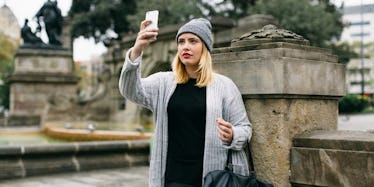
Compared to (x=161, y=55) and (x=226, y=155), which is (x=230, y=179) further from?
(x=161, y=55)

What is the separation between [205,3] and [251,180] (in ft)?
88.9

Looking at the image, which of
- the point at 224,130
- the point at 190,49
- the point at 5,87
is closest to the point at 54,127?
the point at 190,49

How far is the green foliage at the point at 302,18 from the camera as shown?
80.5ft

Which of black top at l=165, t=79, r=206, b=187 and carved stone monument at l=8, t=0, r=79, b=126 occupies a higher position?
carved stone monument at l=8, t=0, r=79, b=126

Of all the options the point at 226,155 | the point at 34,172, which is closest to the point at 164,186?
the point at 226,155

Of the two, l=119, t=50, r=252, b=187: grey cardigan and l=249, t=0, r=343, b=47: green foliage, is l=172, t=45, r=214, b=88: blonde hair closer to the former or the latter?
l=119, t=50, r=252, b=187: grey cardigan

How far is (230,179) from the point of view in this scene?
2828mm

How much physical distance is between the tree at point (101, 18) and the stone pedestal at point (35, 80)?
11.9 m

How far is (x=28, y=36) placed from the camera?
84.0 ft

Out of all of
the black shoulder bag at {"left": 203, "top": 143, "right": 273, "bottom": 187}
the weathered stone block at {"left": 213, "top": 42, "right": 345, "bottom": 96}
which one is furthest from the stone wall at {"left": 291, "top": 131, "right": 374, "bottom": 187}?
the black shoulder bag at {"left": 203, "top": 143, "right": 273, "bottom": 187}

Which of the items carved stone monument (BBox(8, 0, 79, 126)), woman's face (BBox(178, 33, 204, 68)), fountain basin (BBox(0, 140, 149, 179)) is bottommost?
fountain basin (BBox(0, 140, 149, 179))

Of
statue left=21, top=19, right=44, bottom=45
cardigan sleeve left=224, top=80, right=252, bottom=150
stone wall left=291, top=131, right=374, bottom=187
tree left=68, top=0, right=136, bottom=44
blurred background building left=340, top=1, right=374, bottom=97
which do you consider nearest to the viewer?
cardigan sleeve left=224, top=80, right=252, bottom=150

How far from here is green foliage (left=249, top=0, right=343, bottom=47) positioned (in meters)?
24.5

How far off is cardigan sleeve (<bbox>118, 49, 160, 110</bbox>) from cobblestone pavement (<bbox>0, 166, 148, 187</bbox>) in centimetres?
389
